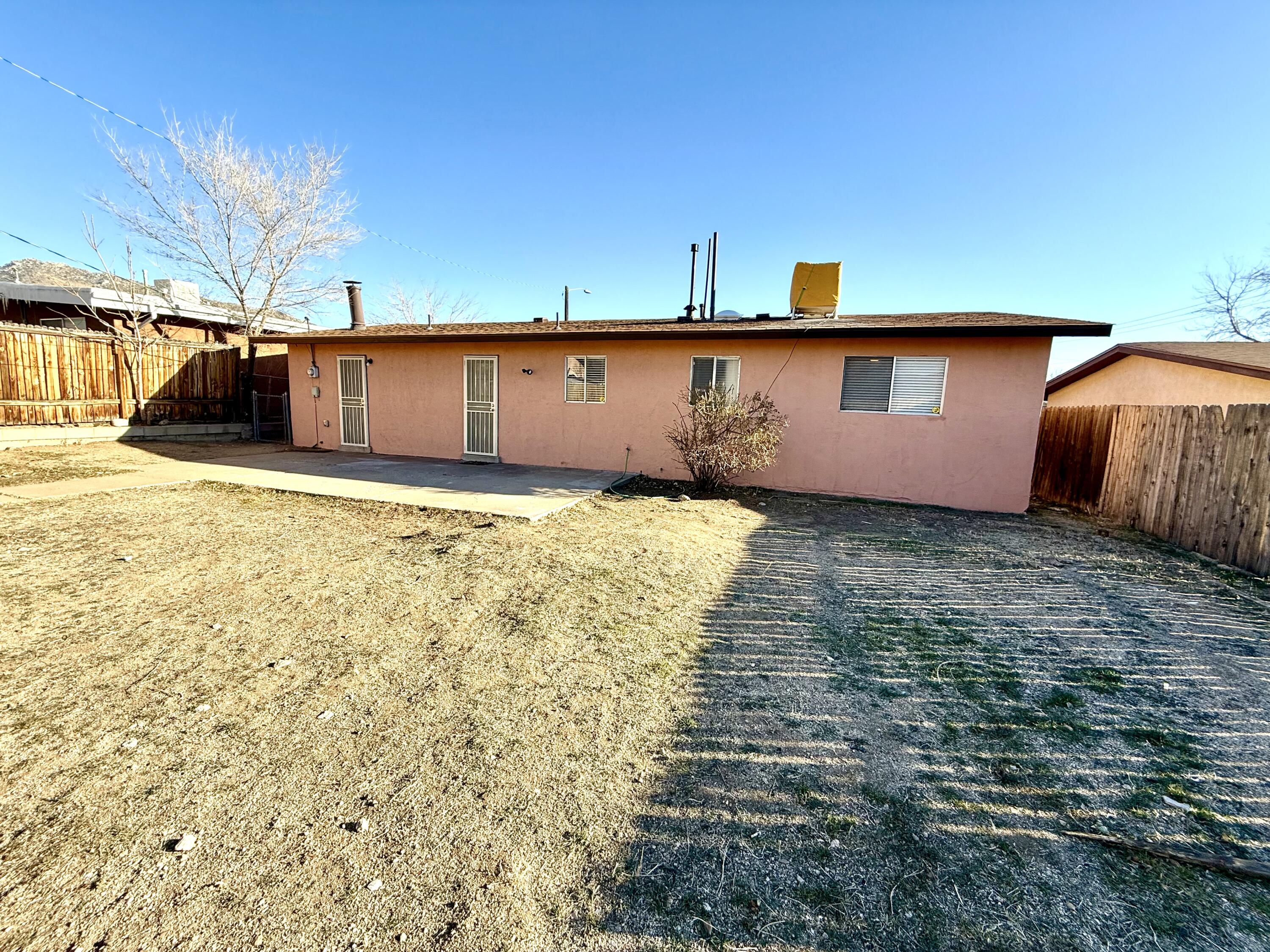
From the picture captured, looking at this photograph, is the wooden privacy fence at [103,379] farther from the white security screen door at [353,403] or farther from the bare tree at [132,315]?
the white security screen door at [353,403]

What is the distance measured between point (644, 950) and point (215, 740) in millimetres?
1970

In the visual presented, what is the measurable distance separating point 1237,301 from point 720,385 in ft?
83.7

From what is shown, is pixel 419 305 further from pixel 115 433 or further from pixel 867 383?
pixel 867 383

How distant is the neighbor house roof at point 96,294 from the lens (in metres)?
12.9

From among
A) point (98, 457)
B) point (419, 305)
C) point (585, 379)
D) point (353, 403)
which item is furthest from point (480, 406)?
point (419, 305)

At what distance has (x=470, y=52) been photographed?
Result: 12180mm

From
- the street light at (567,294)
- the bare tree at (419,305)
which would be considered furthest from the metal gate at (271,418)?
the bare tree at (419,305)

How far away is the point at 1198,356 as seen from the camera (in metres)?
9.26

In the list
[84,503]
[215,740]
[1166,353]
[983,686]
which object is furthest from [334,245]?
[1166,353]

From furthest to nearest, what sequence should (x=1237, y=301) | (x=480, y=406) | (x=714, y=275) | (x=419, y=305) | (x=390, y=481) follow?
1. (x=419, y=305)
2. (x=1237, y=301)
3. (x=714, y=275)
4. (x=480, y=406)
5. (x=390, y=481)

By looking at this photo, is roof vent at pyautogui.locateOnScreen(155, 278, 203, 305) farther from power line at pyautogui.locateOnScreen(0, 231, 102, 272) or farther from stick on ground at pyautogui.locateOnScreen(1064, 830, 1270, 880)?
stick on ground at pyautogui.locateOnScreen(1064, 830, 1270, 880)

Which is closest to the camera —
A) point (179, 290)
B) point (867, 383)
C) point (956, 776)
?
point (956, 776)

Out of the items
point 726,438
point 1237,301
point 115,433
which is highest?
point 1237,301

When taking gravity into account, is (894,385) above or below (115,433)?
above
